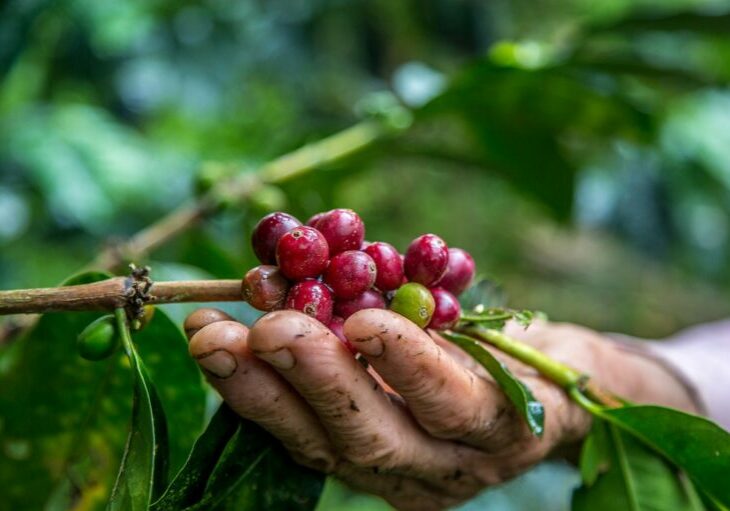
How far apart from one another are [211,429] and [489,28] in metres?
2.43

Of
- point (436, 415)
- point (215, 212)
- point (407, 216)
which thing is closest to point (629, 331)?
point (407, 216)

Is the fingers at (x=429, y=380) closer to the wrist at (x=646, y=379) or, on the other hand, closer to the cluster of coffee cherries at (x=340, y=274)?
the cluster of coffee cherries at (x=340, y=274)

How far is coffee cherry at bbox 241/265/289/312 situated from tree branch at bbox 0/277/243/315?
0.06 feet

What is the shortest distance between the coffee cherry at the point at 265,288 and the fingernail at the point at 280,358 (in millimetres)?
66

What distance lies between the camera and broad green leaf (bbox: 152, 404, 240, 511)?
2.13ft

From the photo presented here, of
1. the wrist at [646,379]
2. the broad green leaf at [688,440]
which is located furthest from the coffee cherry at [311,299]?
the wrist at [646,379]

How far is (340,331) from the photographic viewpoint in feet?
2.19

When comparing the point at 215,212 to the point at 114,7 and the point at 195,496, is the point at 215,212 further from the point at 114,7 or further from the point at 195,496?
the point at 114,7

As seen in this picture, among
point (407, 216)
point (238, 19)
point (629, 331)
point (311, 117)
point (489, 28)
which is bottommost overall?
point (629, 331)

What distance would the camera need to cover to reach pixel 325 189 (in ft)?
4.85

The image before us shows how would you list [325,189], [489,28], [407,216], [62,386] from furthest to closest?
Answer: 1. [407,216]
2. [489,28]
3. [325,189]
4. [62,386]

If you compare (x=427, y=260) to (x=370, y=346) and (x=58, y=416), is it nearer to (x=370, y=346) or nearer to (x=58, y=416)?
(x=370, y=346)

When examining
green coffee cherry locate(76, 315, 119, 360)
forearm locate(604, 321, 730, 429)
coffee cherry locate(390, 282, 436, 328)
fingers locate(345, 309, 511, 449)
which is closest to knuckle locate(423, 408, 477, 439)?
fingers locate(345, 309, 511, 449)

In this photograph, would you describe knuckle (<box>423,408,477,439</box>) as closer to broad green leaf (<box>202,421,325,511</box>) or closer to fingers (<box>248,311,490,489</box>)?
fingers (<box>248,311,490,489</box>)
